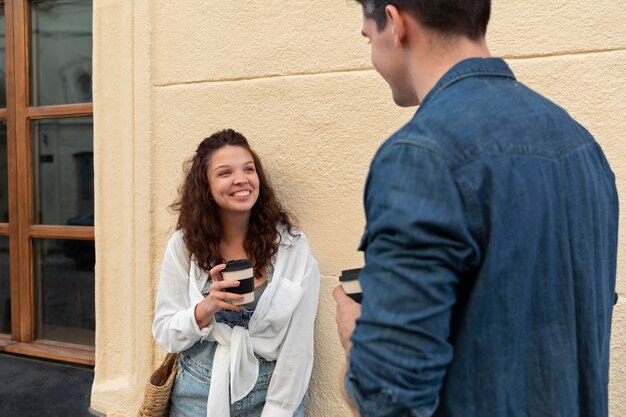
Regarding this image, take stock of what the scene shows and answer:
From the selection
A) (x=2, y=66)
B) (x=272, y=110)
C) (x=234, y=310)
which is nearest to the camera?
(x=234, y=310)

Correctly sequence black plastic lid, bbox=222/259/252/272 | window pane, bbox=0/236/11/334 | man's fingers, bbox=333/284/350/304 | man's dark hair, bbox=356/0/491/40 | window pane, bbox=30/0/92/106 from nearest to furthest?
1. man's dark hair, bbox=356/0/491/40
2. man's fingers, bbox=333/284/350/304
3. black plastic lid, bbox=222/259/252/272
4. window pane, bbox=30/0/92/106
5. window pane, bbox=0/236/11/334

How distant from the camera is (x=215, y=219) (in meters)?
2.25

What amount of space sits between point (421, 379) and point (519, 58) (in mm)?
1699

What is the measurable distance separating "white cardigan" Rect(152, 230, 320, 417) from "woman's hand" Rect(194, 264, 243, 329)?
36 mm

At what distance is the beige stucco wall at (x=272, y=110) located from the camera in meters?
2.06

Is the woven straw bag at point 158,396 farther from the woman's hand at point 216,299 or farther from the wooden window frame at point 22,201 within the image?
the wooden window frame at point 22,201

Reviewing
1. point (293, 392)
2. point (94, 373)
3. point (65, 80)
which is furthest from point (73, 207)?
point (293, 392)

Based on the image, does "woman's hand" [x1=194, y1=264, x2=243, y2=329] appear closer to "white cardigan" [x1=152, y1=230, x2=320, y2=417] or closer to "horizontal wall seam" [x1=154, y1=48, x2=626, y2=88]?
"white cardigan" [x1=152, y1=230, x2=320, y2=417]

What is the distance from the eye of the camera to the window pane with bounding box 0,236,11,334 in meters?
3.69

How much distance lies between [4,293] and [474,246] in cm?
386

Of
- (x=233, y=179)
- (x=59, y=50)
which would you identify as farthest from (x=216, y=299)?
(x=59, y=50)

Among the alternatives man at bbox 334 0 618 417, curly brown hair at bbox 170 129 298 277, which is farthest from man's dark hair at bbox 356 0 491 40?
curly brown hair at bbox 170 129 298 277

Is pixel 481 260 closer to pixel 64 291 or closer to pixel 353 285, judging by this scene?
pixel 353 285

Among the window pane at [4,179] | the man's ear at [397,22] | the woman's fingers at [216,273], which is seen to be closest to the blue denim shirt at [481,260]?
the man's ear at [397,22]
